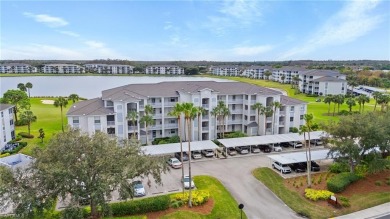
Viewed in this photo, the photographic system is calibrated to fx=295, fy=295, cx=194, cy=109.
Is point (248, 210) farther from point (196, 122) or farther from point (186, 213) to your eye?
point (196, 122)

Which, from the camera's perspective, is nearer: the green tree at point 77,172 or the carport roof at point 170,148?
the green tree at point 77,172

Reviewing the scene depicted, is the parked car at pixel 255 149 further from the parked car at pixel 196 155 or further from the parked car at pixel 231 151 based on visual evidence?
the parked car at pixel 196 155

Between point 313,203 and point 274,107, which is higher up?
point 274,107

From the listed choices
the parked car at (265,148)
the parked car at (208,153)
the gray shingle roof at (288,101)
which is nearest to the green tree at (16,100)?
the parked car at (208,153)

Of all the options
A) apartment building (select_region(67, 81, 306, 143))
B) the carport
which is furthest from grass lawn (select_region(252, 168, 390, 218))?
apartment building (select_region(67, 81, 306, 143))

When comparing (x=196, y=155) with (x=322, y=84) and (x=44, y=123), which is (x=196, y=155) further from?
(x=322, y=84)

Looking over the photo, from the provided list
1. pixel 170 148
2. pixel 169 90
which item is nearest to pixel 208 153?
pixel 170 148
